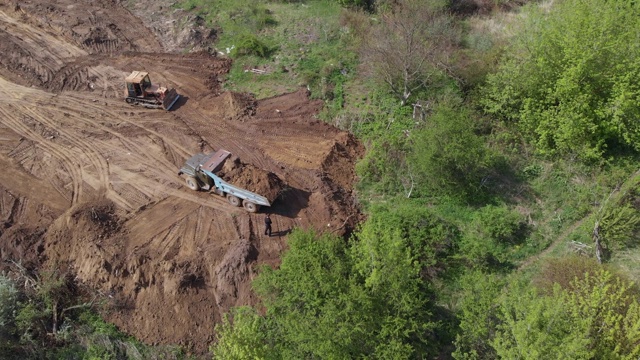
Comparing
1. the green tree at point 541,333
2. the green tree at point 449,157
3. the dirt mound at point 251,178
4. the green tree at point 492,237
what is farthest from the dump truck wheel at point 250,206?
the green tree at point 541,333

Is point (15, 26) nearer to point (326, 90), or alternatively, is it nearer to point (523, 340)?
point (326, 90)

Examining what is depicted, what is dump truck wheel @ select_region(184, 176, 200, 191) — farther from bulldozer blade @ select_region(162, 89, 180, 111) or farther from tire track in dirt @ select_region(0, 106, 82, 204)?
bulldozer blade @ select_region(162, 89, 180, 111)

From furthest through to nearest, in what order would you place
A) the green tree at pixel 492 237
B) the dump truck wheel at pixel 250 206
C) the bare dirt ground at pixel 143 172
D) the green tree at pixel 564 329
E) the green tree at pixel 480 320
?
the dump truck wheel at pixel 250 206
the green tree at pixel 492 237
the bare dirt ground at pixel 143 172
the green tree at pixel 480 320
the green tree at pixel 564 329

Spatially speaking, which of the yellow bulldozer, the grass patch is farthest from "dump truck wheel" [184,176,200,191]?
the grass patch

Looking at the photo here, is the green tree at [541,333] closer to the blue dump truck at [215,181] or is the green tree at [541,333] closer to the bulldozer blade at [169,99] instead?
the blue dump truck at [215,181]

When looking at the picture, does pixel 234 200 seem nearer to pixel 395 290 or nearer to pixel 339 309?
pixel 339 309

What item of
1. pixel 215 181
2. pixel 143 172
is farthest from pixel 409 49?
pixel 143 172
